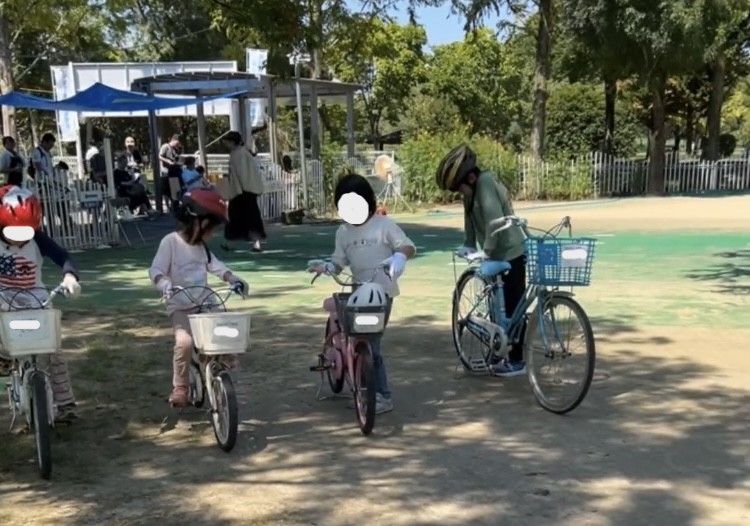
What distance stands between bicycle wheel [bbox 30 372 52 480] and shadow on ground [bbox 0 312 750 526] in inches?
4.1

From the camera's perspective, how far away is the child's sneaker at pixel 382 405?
589 centimetres

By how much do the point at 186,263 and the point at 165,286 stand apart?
0.30 m

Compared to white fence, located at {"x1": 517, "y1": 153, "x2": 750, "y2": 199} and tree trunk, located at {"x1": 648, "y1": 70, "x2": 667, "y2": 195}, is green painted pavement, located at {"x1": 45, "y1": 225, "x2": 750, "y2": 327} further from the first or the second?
tree trunk, located at {"x1": 648, "y1": 70, "x2": 667, "y2": 195}

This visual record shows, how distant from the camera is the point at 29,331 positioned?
182 inches

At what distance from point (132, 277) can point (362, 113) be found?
3864 centimetres

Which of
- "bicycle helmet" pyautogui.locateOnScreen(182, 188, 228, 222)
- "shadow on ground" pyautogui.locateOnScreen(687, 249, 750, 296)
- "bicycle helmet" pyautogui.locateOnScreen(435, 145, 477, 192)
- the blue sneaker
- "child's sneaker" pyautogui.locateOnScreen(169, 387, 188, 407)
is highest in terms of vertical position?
"bicycle helmet" pyautogui.locateOnScreen(435, 145, 477, 192)

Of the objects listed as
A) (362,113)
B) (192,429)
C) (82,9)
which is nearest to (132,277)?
(192,429)

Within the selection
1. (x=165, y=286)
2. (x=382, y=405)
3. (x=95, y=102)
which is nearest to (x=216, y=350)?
(x=165, y=286)

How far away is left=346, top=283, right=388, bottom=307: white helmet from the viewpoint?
17.3ft

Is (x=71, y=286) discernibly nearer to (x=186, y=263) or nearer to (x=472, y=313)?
(x=186, y=263)

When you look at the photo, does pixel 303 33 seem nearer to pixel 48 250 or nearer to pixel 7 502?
pixel 48 250

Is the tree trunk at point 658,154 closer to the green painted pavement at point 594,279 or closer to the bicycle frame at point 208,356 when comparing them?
the green painted pavement at point 594,279

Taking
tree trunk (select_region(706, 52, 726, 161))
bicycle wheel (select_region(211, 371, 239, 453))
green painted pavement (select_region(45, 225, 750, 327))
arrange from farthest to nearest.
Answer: tree trunk (select_region(706, 52, 726, 161))
green painted pavement (select_region(45, 225, 750, 327))
bicycle wheel (select_region(211, 371, 239, 453))

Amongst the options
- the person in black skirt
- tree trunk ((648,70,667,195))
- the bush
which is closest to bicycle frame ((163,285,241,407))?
the person in black skirt
